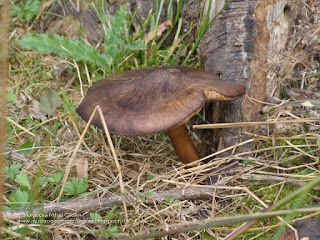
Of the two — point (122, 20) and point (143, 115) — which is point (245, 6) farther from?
point (143, 115)

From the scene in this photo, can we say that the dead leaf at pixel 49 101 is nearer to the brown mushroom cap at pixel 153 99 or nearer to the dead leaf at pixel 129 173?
the brown mushroom cap at pixel 153 99

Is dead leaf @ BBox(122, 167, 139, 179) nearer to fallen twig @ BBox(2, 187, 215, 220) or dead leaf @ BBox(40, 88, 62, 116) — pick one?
fallen twig @ BBox(2, 187, 215, 220)

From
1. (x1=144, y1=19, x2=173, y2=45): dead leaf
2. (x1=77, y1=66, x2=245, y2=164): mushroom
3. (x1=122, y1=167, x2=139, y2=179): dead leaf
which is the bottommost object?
(x1=122, y1=167, x2=139, y2=179): dead leaf

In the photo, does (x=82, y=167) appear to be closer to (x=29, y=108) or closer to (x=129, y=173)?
(x=129, y=173)

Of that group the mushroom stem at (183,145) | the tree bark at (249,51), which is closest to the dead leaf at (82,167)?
the mushroom stem at (183,145)

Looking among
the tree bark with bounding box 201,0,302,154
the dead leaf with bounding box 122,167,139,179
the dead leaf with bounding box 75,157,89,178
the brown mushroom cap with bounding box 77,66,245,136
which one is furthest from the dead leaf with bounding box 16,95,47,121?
the tree bark with bounding box 201,0,302,154

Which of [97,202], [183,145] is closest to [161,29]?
[183,145]

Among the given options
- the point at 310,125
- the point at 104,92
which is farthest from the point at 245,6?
the point at 104,92
